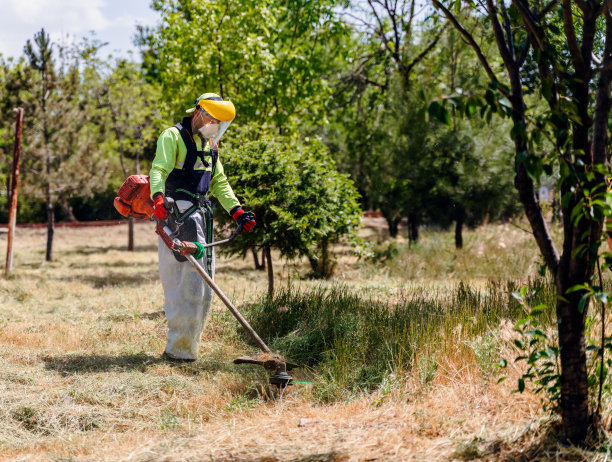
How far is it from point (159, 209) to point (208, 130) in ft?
2.91

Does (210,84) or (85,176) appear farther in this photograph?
(85,176)

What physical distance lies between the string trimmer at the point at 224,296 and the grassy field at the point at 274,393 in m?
0.13

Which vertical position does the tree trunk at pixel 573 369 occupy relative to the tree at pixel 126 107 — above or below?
below

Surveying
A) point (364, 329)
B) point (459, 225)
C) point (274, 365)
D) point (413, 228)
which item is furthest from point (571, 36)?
point (413, 228)

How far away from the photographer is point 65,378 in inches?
193

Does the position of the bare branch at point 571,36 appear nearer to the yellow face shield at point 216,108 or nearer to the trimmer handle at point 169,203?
the yellow face shield at point 216,108

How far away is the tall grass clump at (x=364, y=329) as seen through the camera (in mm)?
4633

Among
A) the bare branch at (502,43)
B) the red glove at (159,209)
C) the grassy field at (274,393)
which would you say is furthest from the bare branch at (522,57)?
the red glove at (159,209)

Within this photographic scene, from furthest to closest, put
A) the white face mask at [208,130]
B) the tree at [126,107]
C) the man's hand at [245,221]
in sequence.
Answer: the tree at [126,107] → the man's hand at [245,221] → the white face mask at [208,130]

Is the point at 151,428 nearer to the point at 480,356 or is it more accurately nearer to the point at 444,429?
the point at 444,429

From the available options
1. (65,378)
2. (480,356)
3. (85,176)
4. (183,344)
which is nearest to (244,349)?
(183,344)

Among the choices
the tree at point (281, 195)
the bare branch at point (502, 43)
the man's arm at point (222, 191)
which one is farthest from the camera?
the tree at point (281, 195)

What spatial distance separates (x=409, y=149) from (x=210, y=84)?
4041 mm

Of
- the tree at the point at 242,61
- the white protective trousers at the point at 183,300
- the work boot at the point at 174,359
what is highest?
the tree at the point at 242,61
